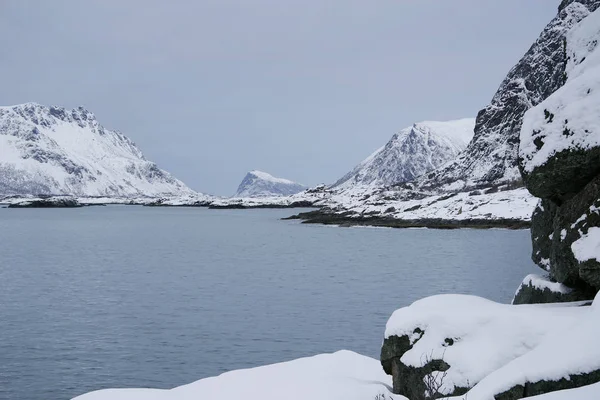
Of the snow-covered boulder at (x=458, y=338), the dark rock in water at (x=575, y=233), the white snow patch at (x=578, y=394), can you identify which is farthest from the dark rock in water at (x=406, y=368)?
the white snow patch at (x=578, y=394)

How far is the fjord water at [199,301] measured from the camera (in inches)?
945

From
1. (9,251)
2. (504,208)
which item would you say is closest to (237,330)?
(9,251)

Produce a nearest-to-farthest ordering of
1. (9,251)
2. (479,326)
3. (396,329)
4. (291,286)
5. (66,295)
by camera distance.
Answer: (479,326), (396,329), (66,295), (291,286), (9,251)

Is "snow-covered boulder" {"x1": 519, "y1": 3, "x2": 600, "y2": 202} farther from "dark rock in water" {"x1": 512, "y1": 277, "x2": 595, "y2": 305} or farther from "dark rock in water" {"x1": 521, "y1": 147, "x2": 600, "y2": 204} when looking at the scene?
"dark rock in water" {"x1": 512, "y1": 277, "x2": 595, "y2": 305}

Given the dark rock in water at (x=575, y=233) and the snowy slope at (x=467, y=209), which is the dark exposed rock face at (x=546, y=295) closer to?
the dark rock in water at (x=575, y=233)

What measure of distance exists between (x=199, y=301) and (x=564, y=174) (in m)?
29.5

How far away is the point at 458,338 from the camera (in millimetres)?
12461

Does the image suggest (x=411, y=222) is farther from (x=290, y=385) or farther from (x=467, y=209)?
(x=290, y=385)

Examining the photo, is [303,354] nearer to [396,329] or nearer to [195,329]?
[195,329]

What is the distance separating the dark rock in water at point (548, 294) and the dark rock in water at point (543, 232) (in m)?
0.81

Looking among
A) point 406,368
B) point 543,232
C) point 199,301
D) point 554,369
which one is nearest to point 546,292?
point 543,232

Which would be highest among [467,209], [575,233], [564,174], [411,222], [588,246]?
[564,174]

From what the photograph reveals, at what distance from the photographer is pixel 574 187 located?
14.2 meters

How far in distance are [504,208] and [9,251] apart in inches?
3512
